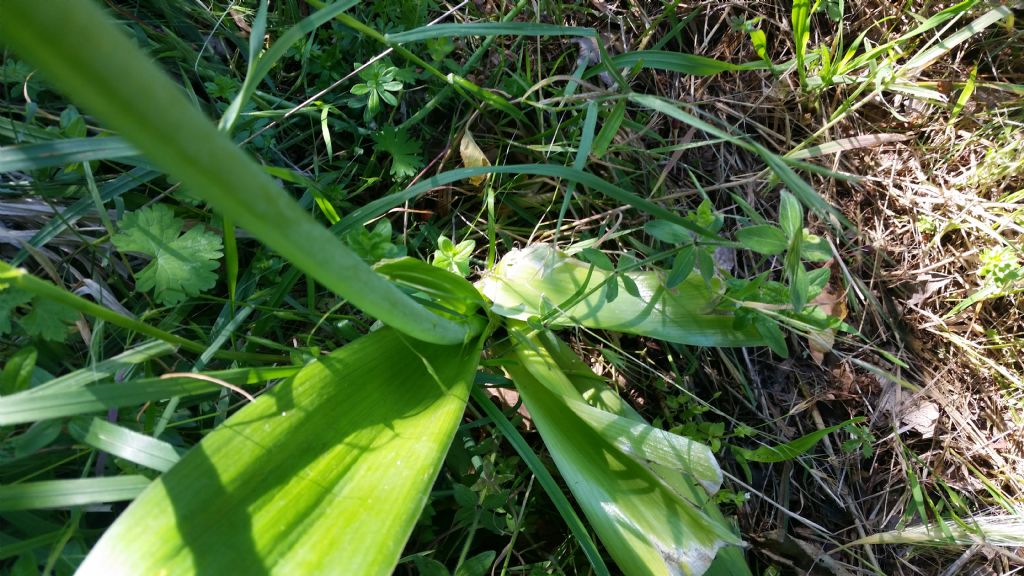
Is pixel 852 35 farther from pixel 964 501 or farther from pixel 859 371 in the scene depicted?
pixel 964 501

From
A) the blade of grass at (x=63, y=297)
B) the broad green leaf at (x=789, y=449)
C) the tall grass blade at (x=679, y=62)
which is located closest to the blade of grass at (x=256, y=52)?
the blade of grass at (x=63, y=297)

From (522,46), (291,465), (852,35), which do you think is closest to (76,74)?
(291,465)

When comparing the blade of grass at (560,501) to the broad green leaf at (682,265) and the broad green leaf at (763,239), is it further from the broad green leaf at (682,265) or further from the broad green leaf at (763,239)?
the broad green leaf at (763,239)

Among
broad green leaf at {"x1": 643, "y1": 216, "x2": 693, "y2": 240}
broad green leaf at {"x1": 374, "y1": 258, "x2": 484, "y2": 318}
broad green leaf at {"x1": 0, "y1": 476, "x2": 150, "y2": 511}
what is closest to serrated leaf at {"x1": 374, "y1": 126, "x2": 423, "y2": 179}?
broad green leaf at {"x1": 374, "y1": 258, "x2": 484, "y2": 318}

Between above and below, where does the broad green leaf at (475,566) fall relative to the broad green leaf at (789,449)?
above

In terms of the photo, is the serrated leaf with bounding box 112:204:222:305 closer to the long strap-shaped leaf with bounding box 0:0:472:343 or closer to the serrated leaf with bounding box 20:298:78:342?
the serrated leaf with bounding box 20:298:78:342

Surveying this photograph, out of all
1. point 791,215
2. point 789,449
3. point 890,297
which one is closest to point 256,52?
point 791,215
